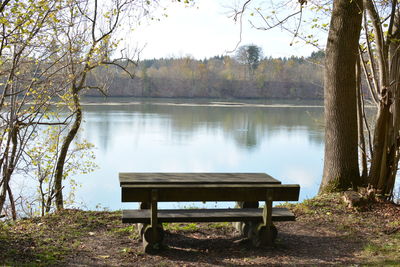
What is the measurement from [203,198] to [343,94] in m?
3.50

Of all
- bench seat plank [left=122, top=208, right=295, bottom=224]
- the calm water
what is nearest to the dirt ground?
bench seat plank [left=122, top=208, right=295, bottom=224]

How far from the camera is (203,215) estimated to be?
15.1 feet

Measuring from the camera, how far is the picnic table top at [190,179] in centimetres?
473

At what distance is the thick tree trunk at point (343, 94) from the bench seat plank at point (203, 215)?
99.2 inches

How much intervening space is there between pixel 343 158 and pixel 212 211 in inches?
120

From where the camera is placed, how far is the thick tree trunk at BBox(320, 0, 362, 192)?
6977 mm

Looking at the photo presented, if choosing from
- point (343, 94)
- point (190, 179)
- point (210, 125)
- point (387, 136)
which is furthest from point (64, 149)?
point (210, 125)

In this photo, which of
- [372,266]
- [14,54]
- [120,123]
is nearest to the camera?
[372,266]

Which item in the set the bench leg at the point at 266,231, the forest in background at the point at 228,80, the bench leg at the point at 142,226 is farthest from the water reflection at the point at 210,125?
the forest in background at the point at 228,80

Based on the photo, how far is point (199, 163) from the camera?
79.4ft

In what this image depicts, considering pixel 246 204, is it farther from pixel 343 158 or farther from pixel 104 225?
pixel 343 158

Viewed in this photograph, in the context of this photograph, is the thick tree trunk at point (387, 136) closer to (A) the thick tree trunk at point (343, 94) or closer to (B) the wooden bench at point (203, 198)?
(A) the thick tree trunk at point (343, 94)

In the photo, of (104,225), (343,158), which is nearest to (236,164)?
(343,158)

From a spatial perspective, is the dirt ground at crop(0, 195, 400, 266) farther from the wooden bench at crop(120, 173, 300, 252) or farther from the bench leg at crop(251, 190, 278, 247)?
the wooden bench at crop(120, 173, 300, 252)
